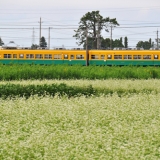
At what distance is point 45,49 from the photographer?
147 feet

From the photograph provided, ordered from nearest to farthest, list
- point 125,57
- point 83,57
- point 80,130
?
point 80,130 < point 125,57 < point 83,57

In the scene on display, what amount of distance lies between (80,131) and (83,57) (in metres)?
33.6

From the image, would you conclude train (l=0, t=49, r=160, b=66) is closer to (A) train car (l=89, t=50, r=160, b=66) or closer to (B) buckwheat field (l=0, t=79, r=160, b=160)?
(A) train car (l=89, t=50, r=160, b=66)

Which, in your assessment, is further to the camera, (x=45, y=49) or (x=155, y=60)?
(x=45, y=49)

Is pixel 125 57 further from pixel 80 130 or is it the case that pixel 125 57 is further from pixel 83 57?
pixel 80 130

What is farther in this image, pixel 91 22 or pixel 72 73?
pixel 91 22

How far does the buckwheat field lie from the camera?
7.92m

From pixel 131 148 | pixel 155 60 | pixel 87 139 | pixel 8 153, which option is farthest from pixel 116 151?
pixel 155 60

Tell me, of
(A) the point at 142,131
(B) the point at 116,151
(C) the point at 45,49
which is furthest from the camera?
(C) the point at 45,49

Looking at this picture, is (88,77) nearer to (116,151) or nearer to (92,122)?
(92,122)

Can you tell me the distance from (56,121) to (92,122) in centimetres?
90

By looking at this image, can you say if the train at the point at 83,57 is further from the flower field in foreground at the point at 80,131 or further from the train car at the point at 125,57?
the flower field in foreground at the point at 80,131

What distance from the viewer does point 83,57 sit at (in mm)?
43500

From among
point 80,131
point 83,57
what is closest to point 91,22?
point 83,57
